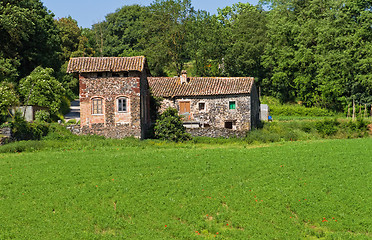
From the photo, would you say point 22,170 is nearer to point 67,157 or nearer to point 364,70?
point 67,157

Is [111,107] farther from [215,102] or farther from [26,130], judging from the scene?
[215,102]

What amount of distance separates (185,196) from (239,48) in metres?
49.2

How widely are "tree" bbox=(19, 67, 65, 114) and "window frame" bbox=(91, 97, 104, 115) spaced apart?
10847 millimetres

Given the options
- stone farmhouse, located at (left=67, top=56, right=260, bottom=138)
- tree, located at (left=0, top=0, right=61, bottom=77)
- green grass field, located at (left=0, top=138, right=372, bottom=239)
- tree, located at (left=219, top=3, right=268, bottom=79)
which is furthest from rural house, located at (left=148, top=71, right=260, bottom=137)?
tree, located at (left=219, top=3, right=268, bottom=79)

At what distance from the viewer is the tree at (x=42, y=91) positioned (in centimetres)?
4466

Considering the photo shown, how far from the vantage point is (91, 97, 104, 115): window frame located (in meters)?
35.3

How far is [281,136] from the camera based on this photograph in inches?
1555

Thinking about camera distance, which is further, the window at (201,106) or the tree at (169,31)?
the tree at (169,31)

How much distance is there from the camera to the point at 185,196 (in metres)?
18.8

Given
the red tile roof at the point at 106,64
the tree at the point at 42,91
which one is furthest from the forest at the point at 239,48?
the red tile roof at the point at 106,64

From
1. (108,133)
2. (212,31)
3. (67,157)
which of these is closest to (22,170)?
(67,157)

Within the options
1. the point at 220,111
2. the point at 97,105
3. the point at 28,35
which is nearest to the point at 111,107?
the point at 97,105

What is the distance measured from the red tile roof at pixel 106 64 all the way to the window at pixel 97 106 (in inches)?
93.7

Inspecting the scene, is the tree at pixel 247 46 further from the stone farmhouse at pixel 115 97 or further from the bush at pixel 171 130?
the bush at pixel 171 130
